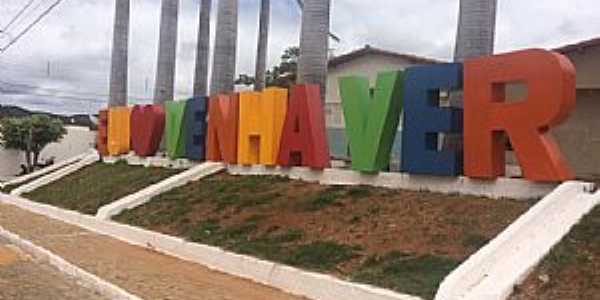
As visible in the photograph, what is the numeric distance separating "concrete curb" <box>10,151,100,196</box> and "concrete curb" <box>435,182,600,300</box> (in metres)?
26.2

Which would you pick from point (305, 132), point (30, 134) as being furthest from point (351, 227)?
point (30, 134)

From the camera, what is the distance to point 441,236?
1301 cm

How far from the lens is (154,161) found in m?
30.4

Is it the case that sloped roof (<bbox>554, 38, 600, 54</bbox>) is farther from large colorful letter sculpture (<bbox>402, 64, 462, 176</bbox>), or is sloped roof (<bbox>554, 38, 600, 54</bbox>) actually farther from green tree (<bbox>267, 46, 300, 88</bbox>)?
green tree (<bbox>267, 46, 300, 88</bbox>)

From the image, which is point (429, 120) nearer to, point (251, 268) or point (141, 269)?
point (251, 268)

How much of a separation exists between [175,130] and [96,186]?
347 centimetres

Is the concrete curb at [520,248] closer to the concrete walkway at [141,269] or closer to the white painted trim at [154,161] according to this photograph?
the concrete walkway at [141,269]

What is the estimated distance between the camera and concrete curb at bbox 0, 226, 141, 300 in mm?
11430

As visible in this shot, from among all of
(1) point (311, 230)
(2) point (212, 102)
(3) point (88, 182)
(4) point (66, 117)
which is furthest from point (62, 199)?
(4) point (66, 117)

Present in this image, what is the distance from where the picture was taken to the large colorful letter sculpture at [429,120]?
53.6ft

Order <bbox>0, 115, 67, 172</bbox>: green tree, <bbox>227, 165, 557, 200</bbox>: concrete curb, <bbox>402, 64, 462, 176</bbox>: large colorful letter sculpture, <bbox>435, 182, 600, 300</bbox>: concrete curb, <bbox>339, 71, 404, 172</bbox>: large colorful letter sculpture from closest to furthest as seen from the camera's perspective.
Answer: <bbox>435, 182, 600, 300</bbox>: concrete curb < <bbox>227, 165, 557, 200</bbox>: concrete curb < <bbox>402, 64, 462, 176</bbox>: large colorful letter sculpture < <bbox>339, 71, 404, 172</bbox>: large colorful letter sculpture < <bbox>0, 115, 67, 172</bbox>: green tree

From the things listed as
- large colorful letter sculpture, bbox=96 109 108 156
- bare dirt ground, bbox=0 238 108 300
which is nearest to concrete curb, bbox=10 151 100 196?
large colorful letter sculpture, bbox=96 109 108 156

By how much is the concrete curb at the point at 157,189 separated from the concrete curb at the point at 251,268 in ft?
1.81

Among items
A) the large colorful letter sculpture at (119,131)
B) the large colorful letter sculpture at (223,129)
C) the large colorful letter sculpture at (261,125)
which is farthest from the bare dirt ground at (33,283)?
the large colorful letter sculpture at (119,131)
